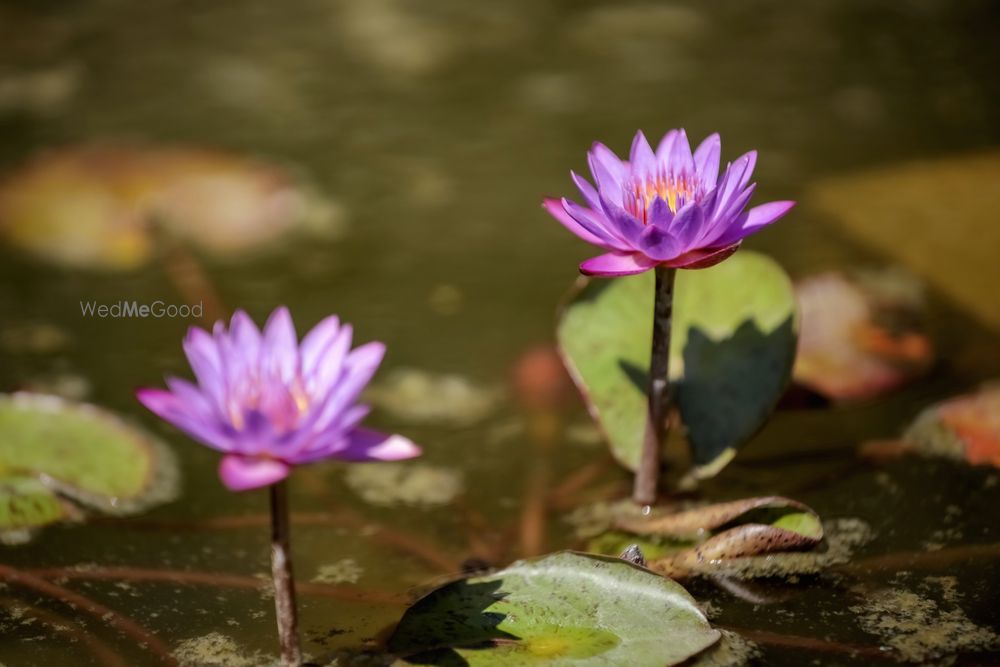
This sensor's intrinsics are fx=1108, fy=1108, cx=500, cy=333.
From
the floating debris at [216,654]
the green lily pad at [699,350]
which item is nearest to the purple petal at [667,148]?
the green lily pad at [699,350]

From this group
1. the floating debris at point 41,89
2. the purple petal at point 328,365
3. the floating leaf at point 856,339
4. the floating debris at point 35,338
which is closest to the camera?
the purple petal at point 328,365

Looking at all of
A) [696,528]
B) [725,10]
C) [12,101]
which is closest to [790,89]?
[725,10]

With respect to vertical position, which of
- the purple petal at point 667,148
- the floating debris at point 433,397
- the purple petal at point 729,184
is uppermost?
the purple petal at point 667,148

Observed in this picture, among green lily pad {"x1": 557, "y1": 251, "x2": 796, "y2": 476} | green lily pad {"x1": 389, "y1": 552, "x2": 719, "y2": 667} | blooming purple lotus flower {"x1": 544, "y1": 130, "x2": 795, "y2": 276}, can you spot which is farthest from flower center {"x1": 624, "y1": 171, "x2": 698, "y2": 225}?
green lily pad {"x1": 389, "y1": 552, "x2": 719, "y2": 667}

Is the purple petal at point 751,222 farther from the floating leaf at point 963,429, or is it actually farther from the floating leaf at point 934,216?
the floating leaf at point 934,216

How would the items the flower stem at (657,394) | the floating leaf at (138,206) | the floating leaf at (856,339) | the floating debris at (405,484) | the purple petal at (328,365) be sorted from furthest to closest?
the floating leaf at (138,206) → the floating leaf at (856,339) → the floating debris at (405,484) → the flower stem at (657,394) → the purple petal at (328,365)

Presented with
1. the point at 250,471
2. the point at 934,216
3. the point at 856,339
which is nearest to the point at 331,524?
the point at 250,471

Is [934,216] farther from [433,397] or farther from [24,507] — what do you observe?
[24,507]
